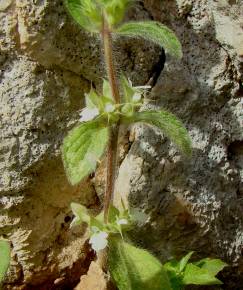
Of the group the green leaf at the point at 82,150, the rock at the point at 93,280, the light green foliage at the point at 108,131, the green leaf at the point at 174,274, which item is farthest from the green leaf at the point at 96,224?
the rock at the point at 93,280

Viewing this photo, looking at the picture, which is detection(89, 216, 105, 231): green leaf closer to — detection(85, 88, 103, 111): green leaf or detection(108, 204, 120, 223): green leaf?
detection(108, 204, 120, 223): green leaf

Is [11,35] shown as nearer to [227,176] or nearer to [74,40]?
[74,40]

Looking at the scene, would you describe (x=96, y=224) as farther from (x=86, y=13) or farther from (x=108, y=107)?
(x=86, y=13)

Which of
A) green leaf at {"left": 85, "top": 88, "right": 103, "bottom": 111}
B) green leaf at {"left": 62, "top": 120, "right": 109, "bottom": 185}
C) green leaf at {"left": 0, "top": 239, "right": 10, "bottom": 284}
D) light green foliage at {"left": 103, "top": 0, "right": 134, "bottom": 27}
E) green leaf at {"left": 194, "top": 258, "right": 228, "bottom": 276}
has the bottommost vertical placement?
green leaf at {"left": 194, "top": 258, "right": 228, "bottom": 276}


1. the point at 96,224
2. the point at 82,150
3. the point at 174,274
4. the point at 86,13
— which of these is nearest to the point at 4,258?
the point at 96,224

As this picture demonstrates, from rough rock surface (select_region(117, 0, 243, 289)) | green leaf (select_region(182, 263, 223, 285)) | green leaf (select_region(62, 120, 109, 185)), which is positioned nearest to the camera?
green leaf (select_region(62, 120, 109, 185))

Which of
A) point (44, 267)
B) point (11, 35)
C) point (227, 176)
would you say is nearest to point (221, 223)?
point (227, 176)

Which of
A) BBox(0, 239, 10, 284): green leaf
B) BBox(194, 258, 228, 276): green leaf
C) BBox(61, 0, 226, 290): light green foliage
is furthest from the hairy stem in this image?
BBox(194, 258, 228, 276): green leaf
